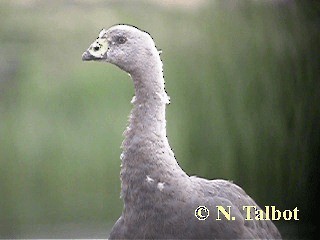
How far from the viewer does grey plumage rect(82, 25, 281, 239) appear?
1141mm

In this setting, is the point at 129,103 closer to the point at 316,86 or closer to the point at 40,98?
the point at 40,98

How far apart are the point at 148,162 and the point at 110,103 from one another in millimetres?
215

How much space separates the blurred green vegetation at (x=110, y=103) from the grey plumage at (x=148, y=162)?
0.13 metres

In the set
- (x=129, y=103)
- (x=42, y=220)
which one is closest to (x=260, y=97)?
(x=129, y=103)

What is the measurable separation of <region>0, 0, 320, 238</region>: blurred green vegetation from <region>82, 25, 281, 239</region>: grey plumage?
0.41ft

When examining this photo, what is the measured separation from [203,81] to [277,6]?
0.25 m

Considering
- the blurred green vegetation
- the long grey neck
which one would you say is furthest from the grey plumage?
the blurred green vegetation

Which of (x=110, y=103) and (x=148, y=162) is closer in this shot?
(x=148, y=162)

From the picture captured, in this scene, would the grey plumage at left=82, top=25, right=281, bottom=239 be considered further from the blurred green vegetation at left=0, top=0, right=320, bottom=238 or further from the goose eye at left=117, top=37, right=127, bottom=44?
the blurred green vegetation at left=0, top=0, right=320, bottom=238

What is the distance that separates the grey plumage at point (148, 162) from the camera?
44.9 inches

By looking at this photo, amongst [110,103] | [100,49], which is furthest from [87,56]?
[110,103]

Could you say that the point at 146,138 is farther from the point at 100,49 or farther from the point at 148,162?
the point at 100,49

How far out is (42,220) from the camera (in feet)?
4.27

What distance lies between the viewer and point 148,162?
3.75 ft
